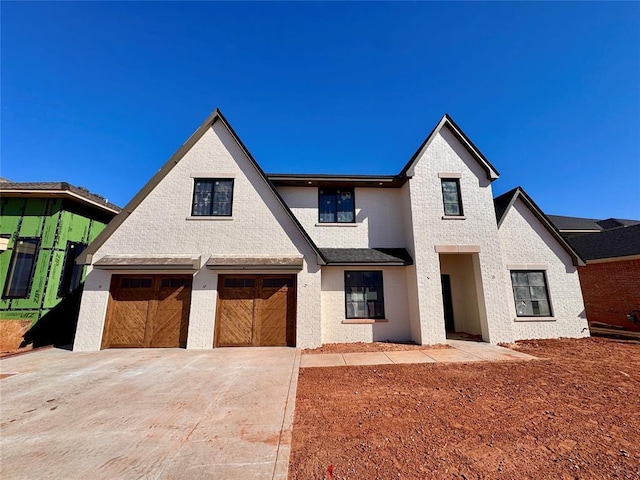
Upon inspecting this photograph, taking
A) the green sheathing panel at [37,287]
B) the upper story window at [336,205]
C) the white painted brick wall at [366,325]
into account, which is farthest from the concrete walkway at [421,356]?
the green sheathing panel at [37,287]

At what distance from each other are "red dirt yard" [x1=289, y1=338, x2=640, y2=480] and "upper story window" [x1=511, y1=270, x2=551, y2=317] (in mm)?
3909

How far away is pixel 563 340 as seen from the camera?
10.6m

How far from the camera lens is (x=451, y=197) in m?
11.6

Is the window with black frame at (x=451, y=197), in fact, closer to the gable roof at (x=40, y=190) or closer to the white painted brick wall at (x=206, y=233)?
the white painted brick wall at (x=206, y=233)

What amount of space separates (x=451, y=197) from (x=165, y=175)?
12500 mm

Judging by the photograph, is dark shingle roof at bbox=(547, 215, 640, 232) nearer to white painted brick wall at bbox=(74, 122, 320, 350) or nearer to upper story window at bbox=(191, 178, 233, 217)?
white painted brick wall at bbox=(74, 122, 320, 350)

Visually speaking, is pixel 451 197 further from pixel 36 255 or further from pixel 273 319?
pixel 36 255

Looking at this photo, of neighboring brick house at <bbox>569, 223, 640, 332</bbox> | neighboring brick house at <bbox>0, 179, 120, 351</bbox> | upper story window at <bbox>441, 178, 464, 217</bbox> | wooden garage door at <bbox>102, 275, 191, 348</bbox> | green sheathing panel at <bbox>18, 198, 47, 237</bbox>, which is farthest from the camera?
neighboring brick house at <bbox>569, 223, 640, 332</bbox>

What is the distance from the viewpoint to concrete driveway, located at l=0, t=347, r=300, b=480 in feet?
10.8

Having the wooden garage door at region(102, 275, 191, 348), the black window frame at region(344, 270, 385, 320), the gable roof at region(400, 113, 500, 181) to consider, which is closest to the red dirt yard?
the black window frame at region(344, 270, 385, 320)

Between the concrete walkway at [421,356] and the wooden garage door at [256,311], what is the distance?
5.74ft

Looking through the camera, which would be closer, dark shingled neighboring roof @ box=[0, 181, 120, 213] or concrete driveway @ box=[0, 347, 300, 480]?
concrete driveway @ box=[0, 347, 300, 480]

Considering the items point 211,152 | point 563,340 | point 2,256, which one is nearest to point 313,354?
point 211,152

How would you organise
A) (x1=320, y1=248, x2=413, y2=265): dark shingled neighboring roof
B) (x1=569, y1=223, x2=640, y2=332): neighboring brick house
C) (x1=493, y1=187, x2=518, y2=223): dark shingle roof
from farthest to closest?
(x1=569, y1=223, x2=640, y2=332): neighboring brick house → (x1=493, y1=187, x2=518, y2=223): dark shingle roof → (x1=320, y1=248, x2=413, y2=265): dark shingled neighboring roof
